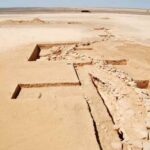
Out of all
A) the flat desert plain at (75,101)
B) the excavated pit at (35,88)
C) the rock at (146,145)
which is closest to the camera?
the rock at (146,145)

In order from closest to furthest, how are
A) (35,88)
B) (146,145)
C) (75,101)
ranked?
(146,145) → (75,101) → (35,88)

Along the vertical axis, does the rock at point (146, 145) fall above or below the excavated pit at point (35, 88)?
above

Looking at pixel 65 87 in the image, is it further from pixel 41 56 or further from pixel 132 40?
pixel 132 40

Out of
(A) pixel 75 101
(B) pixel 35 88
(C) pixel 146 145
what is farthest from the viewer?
(B) pixel 35 88

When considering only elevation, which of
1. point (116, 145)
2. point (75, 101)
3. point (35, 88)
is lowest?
point (35, 88)

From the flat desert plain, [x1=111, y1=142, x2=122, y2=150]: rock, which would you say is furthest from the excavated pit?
[x1=111, y1=142, x2=122, y2=150]: rock

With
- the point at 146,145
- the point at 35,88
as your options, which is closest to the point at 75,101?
the point at 35,88

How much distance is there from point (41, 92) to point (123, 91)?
1.62m

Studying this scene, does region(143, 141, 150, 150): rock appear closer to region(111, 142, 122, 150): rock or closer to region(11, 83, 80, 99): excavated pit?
region(111, 142, 122, 150): rock

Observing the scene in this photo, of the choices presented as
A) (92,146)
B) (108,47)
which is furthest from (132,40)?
(92,146)

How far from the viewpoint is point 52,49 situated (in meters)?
11.4

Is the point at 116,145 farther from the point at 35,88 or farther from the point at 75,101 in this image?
the point at 35,88

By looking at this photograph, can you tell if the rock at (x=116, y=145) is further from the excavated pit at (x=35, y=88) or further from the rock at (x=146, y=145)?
the excavated pit at (x=35, y=88)

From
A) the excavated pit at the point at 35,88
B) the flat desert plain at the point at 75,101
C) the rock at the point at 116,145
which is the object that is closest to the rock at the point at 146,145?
the flat desert plain at the point at 75,101
